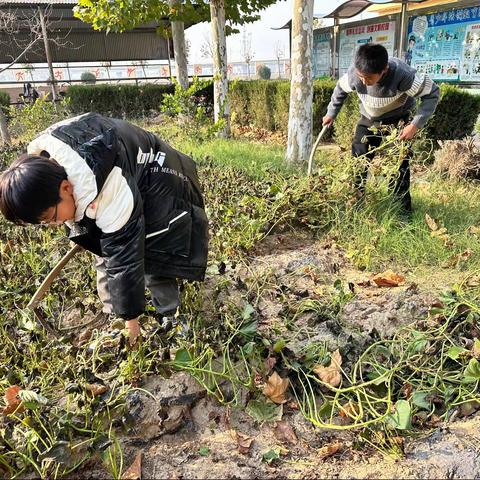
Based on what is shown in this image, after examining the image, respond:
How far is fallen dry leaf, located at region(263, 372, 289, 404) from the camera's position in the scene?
7.03ft

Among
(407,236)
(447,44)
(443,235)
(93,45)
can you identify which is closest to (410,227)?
(407,236)

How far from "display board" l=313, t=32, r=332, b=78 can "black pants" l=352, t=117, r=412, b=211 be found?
783 centimetres

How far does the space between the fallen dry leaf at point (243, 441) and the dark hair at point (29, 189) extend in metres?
1.14

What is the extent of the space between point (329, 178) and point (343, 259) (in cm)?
87

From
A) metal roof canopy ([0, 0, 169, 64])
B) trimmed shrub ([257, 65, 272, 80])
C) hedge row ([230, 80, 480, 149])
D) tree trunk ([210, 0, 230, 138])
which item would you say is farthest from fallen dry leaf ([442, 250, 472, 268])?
trimmed shrub ([257, 65, 272, 80])

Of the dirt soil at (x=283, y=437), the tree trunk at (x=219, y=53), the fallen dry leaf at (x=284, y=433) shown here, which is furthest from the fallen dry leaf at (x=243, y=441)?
the tree trunk at (x=219, y=53)

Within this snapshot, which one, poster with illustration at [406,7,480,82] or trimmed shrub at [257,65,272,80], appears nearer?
poster with illustration at [406,7,480,82]

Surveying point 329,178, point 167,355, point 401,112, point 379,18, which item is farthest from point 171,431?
point 379,18

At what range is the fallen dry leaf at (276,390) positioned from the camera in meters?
2.14

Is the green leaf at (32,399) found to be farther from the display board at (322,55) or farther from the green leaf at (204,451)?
the display board at (322,55)

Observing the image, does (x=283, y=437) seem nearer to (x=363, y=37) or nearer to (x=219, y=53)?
(x=219, y=53)

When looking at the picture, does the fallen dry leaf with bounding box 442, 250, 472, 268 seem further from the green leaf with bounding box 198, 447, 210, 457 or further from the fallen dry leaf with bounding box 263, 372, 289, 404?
the green leaf with bounding box 198, 447, 210, 457

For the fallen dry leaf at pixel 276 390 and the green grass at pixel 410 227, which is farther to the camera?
the green grass at pixel 410 227

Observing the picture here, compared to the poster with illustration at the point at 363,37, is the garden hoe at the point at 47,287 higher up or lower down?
lower down
